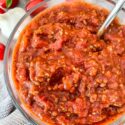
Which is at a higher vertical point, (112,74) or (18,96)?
(112,74)

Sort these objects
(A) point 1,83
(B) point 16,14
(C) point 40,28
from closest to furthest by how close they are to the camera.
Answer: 1. (C) point 40,28
2. (A) point 1,83
3. (B) point 16,14

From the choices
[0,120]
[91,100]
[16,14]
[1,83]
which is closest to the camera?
[91,100]

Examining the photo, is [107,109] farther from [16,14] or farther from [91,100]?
[16,14]

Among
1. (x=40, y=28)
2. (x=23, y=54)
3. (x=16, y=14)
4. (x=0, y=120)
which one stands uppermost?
(x=40, y=28)

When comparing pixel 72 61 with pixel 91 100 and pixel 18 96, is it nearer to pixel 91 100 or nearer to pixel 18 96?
pixel 91 100

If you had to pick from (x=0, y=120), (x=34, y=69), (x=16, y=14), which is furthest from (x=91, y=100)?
(x=16, y=14)

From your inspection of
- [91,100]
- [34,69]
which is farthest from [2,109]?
[91,100]

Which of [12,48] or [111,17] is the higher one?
[111,17]

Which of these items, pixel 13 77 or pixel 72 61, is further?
pixel 13 77

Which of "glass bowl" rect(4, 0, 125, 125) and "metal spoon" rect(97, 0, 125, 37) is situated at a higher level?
"metal spoon" rect(97, 0, 125, 37)

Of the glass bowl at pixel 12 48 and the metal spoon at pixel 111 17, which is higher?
the metal spoon at pixel 111 17
